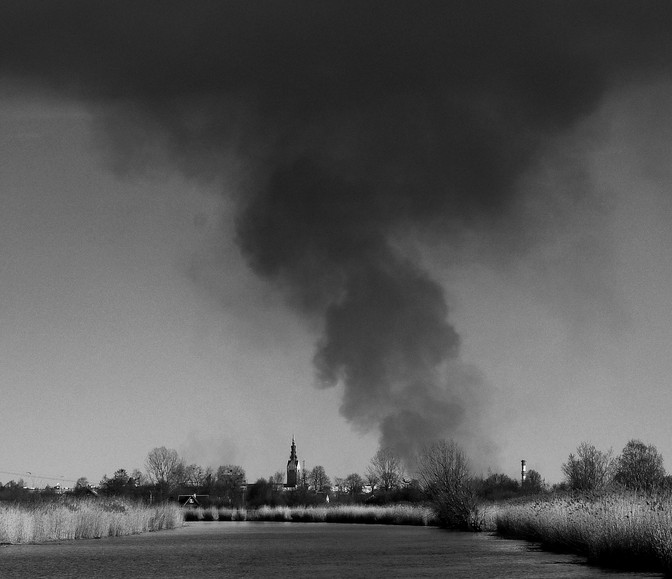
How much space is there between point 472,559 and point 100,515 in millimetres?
27482

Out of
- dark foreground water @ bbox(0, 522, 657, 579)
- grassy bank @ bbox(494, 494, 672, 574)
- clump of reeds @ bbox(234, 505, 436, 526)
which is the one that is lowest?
dark foreground water @ bbox(0, 522, 657, 579)

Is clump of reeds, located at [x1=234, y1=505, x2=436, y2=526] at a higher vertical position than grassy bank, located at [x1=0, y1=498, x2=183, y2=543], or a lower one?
higher

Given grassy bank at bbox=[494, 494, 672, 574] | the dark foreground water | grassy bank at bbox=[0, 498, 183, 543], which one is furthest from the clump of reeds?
grassy bank at bbox=[494, 494, 672, 574]

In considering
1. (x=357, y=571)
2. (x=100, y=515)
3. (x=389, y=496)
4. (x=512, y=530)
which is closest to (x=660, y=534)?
(x=357, y=571)

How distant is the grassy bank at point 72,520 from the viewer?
4361 cm

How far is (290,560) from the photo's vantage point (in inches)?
1348

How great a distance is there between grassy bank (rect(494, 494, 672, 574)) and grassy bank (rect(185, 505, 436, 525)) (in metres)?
36.1

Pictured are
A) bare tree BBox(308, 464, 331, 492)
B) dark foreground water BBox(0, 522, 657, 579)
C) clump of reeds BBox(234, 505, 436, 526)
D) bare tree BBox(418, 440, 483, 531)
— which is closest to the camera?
dark foreground water BBox(0, 522, 657, 579)

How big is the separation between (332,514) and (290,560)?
61.7 meters

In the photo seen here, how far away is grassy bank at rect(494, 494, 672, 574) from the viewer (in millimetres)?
25328

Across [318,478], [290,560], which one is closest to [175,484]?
[318,478]

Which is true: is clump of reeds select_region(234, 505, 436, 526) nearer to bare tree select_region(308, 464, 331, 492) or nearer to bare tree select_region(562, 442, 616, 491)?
bare tree select_region(562, 442, 616, 491)

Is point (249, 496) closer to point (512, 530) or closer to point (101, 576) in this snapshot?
point (512, 530)

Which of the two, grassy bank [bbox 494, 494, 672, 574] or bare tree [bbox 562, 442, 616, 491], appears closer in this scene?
grassy bank [bbox 494, 494, 672, 574]
